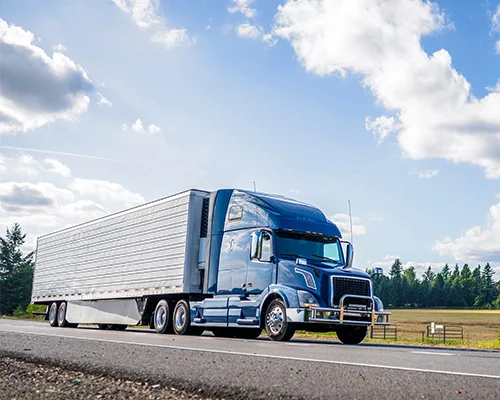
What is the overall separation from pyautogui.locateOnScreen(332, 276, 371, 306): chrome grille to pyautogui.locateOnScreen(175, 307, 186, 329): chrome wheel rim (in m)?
4.84

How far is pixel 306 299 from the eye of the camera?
13.0 metres

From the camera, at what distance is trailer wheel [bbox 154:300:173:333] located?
1706cm

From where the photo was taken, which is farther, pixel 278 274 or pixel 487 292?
pixel 487 292

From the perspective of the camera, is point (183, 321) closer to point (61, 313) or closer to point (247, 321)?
point (247, 321)

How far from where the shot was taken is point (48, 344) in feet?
31.8

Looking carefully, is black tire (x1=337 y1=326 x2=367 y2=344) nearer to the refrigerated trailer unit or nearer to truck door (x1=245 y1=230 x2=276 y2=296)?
the refrigerated trailer unit

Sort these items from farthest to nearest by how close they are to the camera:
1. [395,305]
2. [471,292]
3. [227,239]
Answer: [471,292], [395,305], [227,239]

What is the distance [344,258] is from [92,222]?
11.6 metres

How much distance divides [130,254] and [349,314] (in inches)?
338

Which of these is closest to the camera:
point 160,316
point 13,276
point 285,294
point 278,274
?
point 285,294

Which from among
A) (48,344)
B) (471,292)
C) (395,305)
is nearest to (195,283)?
(48,344)

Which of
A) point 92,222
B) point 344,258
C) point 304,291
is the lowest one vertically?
point 304,291

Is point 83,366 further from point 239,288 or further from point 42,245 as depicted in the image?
point 42,245

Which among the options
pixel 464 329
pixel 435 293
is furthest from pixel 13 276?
pixel 435 293
